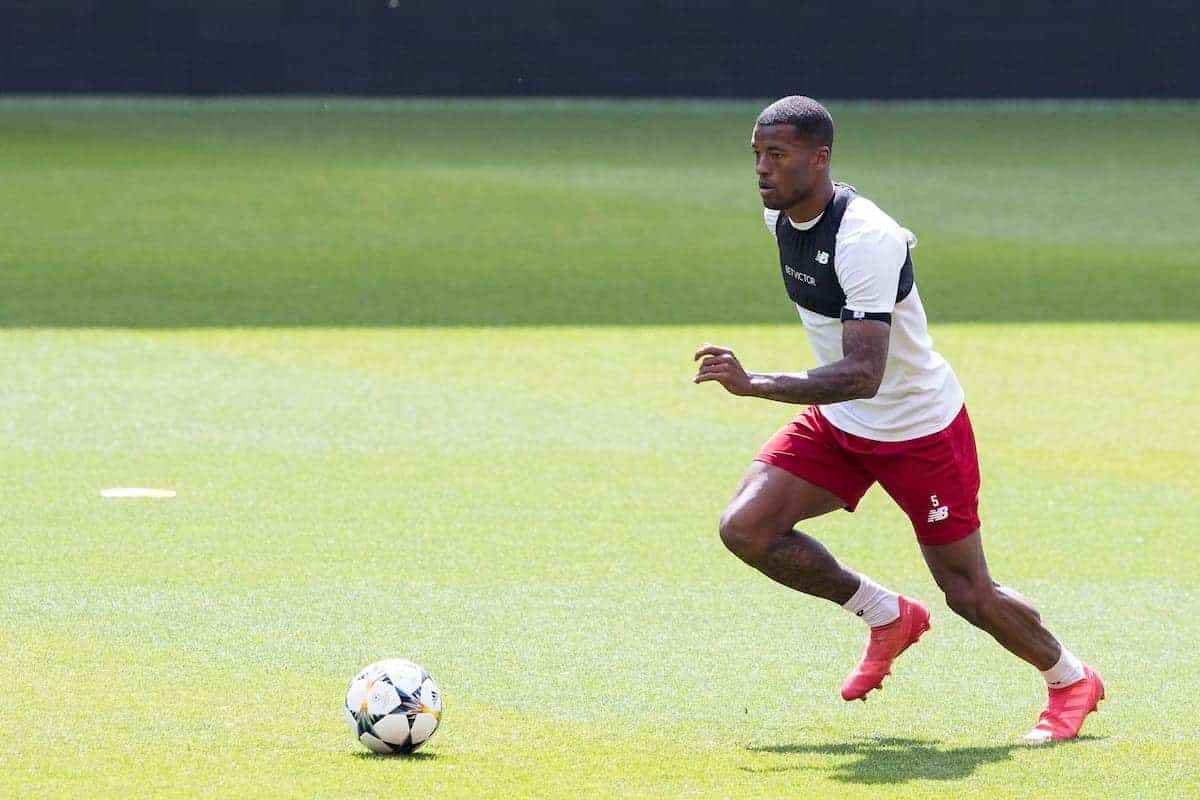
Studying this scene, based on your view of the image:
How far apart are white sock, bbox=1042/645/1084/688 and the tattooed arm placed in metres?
1.24

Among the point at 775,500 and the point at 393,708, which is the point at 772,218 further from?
the point at 393,708

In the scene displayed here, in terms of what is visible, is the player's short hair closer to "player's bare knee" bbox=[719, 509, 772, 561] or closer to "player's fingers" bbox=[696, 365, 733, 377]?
"player's fingers" bbox=[696, 365, 733, 377]

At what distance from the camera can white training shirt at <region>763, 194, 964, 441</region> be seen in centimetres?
646

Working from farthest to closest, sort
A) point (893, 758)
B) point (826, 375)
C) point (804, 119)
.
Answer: point (804, 119) → point (893, 758) → point (826, 375)

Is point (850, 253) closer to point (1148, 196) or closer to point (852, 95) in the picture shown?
point (1148, 196)

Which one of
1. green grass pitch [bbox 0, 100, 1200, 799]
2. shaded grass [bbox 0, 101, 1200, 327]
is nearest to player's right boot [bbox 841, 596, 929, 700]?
green grass pitch [bbox 0, 100, 1200, 799]

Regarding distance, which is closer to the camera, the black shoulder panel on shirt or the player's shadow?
the player's shadow

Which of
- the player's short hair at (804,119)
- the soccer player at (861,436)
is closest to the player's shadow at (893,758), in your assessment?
the soccer player at (861,436)

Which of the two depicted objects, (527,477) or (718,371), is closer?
(718,371)

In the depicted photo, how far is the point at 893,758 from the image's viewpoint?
6469 mm

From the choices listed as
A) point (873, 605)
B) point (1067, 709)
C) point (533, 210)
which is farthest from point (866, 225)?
point (533, 210)

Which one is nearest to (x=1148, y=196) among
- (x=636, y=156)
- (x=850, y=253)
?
(x=636, y=156)

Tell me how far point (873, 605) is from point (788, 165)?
1.67 meters

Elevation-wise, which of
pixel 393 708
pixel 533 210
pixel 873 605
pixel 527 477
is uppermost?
pixel 873 605
